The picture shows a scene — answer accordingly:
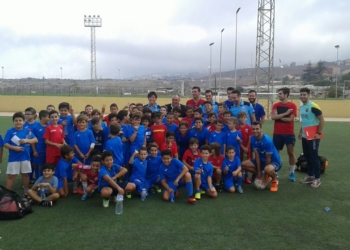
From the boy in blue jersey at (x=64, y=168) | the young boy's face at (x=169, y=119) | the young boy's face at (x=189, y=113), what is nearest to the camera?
the boy in blue jersey at (x=64, y=168)

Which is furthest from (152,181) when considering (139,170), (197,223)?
(197,223)

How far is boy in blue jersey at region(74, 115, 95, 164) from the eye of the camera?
232 inches

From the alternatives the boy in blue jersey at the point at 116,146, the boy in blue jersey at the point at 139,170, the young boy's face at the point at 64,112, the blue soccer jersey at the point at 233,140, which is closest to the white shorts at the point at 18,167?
the young boy's face at the point at 64,112

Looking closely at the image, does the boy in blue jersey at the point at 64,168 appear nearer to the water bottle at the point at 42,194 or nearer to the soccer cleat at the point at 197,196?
the water bottle at the point at 42,194

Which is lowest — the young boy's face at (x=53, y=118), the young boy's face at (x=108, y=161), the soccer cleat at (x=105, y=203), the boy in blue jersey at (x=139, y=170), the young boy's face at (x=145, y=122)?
the soccer cleat at (x=105, y=203)

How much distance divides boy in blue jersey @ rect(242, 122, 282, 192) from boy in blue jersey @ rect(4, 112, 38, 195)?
3947 millimetres

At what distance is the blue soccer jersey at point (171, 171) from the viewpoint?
18.3ft

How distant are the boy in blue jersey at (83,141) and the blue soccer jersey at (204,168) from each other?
192cm

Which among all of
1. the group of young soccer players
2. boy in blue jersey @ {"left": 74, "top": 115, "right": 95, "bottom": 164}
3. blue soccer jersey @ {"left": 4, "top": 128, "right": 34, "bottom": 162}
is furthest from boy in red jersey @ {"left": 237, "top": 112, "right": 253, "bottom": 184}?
blue soccer jersey @ {"left": 4, "top": 128, "right": 34, "bottom": 162}

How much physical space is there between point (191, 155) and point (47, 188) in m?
2.57

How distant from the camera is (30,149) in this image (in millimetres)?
6145

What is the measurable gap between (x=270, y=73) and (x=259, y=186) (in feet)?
61.6

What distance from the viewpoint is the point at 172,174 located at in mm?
5617

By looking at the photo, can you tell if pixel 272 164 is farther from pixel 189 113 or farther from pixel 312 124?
pixel 189 113
